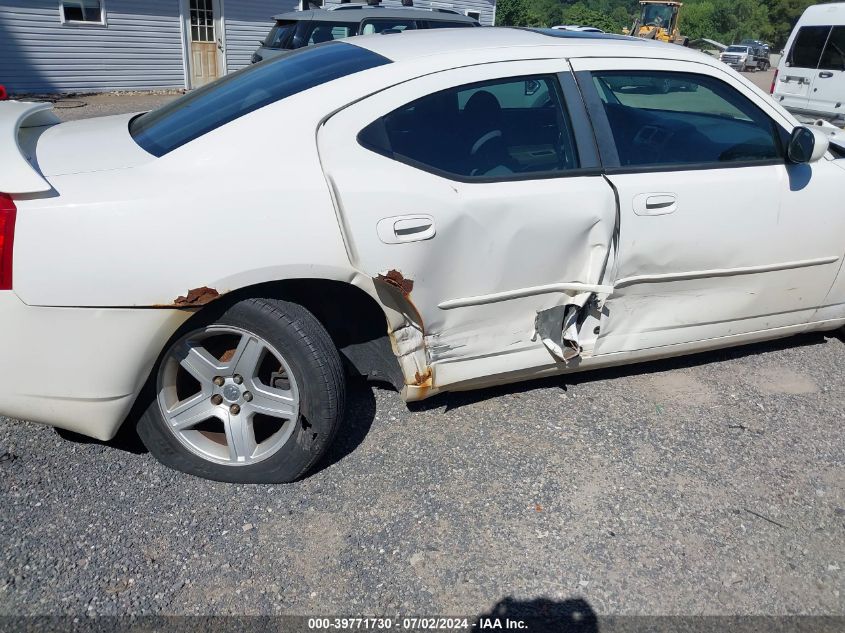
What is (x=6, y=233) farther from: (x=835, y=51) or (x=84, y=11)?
(x=84, y=11)

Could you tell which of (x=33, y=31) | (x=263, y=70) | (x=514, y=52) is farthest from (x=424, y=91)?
(x=33, y=31)

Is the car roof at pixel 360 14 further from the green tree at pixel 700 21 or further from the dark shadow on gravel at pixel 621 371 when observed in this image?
the green tree at pixel 700 21

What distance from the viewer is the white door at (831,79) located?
33.7 ft

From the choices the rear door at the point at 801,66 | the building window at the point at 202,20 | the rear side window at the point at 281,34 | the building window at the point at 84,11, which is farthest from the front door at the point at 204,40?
the rear door at the point at 801,66

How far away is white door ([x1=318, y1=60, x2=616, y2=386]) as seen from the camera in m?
2.69

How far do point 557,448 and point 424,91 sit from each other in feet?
5.35

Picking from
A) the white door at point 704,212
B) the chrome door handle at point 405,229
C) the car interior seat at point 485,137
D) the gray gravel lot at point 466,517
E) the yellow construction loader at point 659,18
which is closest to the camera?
the gray gravel lot at point 466,517

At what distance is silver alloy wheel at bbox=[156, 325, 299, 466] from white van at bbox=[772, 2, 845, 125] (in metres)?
10.4

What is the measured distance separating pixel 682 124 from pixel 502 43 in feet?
3.75

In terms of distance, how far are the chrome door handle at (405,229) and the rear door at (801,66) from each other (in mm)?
10344

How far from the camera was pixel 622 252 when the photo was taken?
10.2 ft

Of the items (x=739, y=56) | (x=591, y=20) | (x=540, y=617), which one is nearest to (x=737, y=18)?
(x=591, y=20)

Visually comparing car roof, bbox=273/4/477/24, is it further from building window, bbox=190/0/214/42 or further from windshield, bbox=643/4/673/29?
windshield, bbox=643/4/673/29

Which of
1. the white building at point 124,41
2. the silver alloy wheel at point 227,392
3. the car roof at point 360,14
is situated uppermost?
the car roof at point 360,14
